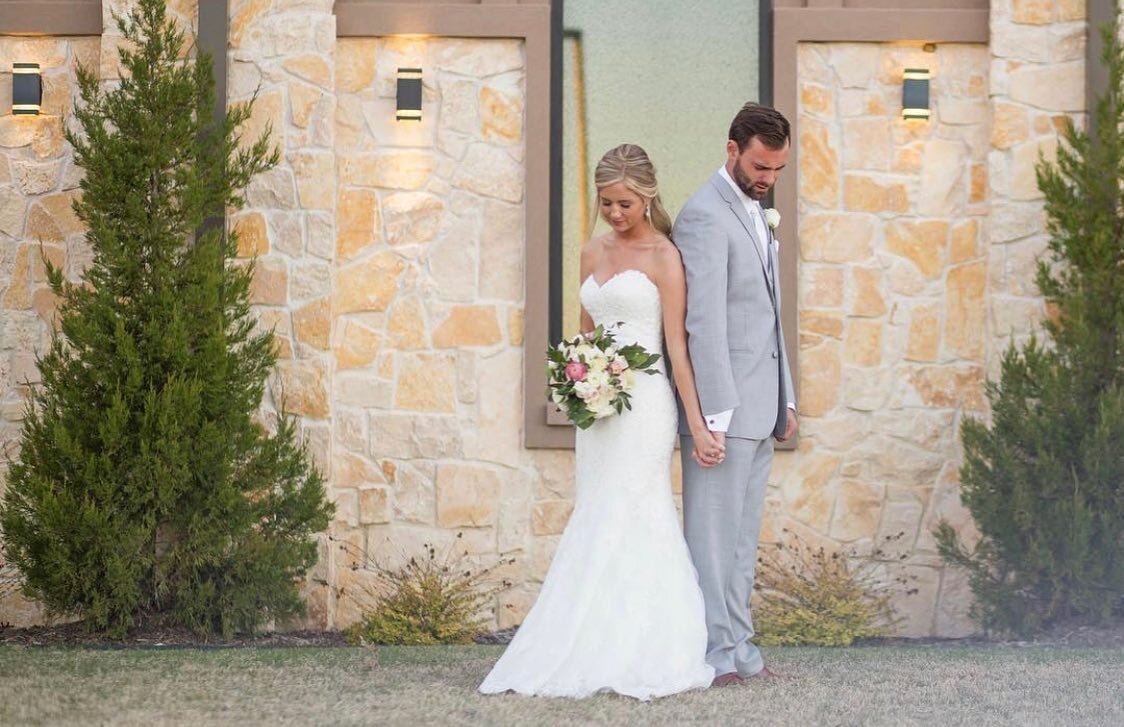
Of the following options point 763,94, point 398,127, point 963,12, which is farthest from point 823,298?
point 398,127

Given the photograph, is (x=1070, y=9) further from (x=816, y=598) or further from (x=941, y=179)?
(x=816, y=598)

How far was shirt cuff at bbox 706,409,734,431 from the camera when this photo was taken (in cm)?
531

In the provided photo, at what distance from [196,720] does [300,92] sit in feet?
12.3

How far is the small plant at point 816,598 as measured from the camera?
7.48 metres

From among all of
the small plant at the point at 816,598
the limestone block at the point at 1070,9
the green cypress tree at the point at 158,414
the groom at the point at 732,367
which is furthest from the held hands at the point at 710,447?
the limestone block at the point at 1070,9

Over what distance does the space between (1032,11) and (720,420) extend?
3674 millimetres

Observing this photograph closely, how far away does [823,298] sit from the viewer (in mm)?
8016

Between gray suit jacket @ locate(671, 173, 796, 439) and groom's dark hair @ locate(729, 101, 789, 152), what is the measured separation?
0.21 meters

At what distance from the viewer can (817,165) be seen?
8023mm

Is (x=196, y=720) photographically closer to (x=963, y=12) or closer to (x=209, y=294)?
(x=209, y=294)

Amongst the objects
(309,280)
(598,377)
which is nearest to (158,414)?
(309,280)

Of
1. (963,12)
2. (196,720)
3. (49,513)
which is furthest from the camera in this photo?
(963,12)

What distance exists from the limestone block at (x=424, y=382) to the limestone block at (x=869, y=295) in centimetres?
210

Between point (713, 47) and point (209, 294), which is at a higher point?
point (713, 47)
